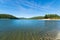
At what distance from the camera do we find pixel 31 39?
30.7 feet

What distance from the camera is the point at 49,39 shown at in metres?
9.31

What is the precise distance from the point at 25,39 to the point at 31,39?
0.54m

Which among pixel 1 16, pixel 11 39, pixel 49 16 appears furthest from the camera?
pixel 1 16

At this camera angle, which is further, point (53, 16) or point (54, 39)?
point (53, 16)

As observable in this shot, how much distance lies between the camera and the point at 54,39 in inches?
370

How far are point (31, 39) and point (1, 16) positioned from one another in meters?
117

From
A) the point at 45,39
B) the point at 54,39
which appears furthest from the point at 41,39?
the point at 54,39

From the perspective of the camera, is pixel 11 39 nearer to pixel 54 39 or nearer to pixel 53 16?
pixel 54 39

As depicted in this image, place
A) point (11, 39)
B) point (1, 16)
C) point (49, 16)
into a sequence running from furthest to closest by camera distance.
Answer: point (1, 16), point (49, 16), point (11, 39)

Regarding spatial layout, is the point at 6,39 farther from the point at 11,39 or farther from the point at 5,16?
the point at 5,16

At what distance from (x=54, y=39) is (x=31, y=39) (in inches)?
81.6

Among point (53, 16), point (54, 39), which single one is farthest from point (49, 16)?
point (54, 39)

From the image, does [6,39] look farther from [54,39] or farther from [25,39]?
[54,39]

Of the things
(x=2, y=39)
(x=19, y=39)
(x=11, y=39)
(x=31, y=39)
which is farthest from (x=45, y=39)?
(x=2, y=39)
